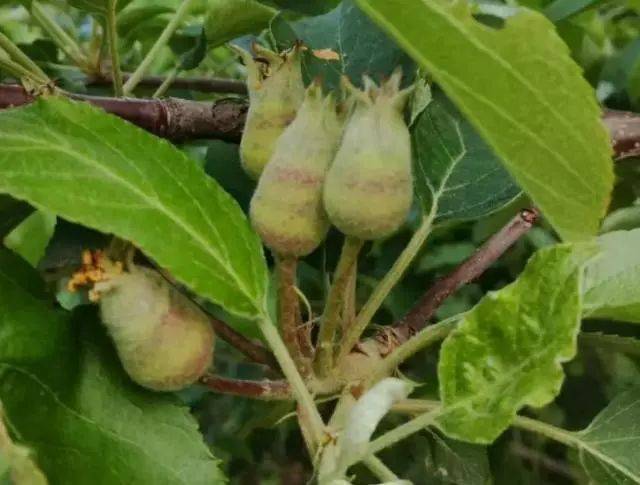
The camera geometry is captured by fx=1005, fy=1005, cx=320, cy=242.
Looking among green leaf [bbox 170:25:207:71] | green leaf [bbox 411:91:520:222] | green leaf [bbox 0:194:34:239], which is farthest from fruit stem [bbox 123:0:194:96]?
green leaf [bbox 411:91:520:222]

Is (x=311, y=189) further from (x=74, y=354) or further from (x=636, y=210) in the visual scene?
(x=636, y=210)

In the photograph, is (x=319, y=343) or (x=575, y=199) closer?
(x=575, y=199)

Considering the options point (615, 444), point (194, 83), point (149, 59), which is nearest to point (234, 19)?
point (149, 59)

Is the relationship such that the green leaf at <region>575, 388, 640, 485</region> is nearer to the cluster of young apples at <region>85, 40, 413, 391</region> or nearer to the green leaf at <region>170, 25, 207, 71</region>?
the cluster of young apples at <region>85, 40, 413, 391</region>

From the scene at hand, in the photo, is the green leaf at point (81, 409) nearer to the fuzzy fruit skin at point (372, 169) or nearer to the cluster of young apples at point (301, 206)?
the cluster of young apples at point (301, 206)

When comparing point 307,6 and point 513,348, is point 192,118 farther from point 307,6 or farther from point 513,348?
point 513,348

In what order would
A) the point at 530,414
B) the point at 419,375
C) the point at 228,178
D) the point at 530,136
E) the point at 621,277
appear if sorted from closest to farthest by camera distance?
the point at 530,136
the point at 621,277
the point at 228,178
the point at 419,375
the point at 530,414

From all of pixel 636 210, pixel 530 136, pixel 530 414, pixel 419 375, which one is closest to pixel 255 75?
pixel 530 136
